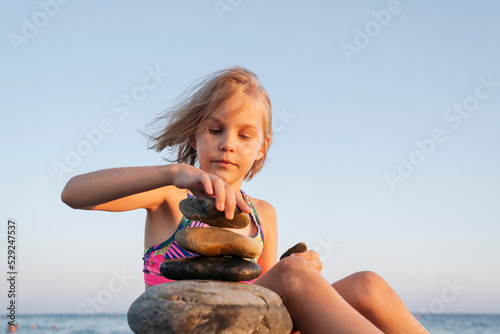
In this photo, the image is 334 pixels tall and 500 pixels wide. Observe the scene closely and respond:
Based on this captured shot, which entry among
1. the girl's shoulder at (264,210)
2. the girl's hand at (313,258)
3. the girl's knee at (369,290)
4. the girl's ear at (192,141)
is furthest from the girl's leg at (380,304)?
the girl's ear at (192,141)

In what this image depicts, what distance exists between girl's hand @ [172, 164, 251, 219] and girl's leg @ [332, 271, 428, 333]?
1.09 m

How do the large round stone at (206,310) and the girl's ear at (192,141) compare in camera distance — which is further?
the girl's ear at (192,141)

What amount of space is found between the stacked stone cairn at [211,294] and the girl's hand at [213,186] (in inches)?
5.6

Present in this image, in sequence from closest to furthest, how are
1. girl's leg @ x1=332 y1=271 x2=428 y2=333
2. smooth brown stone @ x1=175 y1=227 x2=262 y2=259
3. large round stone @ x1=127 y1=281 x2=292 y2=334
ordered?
large round stone @ x1=127 y1=281 x2=292 y2=334 < smooth brown stone @ x1=175 y1=227 x2=262 y2=259 < girl's leg @ x1=332 y1=271 x2=428 y2=333

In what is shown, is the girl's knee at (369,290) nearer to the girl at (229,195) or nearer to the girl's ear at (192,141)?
the girl at (229,195)

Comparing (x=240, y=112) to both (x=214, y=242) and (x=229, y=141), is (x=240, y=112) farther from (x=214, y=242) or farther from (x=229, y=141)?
(x=214, y=242)

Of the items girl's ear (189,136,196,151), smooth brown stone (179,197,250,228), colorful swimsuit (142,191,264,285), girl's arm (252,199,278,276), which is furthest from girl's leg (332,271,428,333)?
girl's ear (189,136,196,151)

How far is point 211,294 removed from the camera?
2.56 m

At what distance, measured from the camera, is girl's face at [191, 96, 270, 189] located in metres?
4.04

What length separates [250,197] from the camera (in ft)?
16.9

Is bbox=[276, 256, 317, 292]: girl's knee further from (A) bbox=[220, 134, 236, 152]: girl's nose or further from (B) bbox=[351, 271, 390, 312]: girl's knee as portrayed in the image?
(A) bbox=[220, 134, 236, 152]: girl's nose

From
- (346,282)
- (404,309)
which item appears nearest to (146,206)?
(346,282)

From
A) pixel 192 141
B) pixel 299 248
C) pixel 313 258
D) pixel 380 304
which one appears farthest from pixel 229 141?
pixel 380 304

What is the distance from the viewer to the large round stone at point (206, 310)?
2447 millimetres
